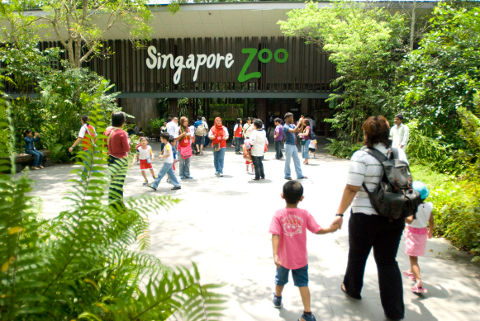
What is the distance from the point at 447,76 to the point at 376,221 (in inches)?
336

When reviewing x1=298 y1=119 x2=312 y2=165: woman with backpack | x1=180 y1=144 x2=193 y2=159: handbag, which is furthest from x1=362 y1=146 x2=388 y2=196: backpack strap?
x1=298 y1=119 x2=312 y2=165: woman with backpack

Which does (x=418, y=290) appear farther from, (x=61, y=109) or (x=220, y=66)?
(x=220, y=66)

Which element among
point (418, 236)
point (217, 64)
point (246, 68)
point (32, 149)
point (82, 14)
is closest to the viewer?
point (418, 236)

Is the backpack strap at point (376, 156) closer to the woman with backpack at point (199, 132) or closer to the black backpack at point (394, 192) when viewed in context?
the black backpack at point (394, 192)

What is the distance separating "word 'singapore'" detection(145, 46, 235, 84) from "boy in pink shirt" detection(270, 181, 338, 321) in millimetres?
17700

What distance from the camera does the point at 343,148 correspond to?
16.0 meters

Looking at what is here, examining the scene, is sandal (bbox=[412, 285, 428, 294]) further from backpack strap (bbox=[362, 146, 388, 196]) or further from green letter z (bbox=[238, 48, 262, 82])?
green letter z (bbox=[238, 48, 262, 82])

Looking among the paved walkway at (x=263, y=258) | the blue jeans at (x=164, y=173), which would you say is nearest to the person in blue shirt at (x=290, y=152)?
the paved walkway at (x=263, y=258)

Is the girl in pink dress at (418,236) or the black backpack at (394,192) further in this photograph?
the girl in pink dress at (418,236)

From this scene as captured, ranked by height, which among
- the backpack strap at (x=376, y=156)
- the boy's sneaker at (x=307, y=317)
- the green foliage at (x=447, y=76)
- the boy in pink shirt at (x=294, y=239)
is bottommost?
the boy's sneaker at (x=307, y=317)

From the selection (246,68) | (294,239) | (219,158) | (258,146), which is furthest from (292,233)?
(246,68)

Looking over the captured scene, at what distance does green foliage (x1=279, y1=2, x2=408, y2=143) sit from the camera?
14734 mm

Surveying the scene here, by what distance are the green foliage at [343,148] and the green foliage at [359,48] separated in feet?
1.56

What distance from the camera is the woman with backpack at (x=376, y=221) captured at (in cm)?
327
